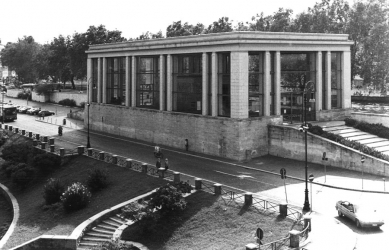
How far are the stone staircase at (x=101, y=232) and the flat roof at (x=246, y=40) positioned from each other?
21.4m

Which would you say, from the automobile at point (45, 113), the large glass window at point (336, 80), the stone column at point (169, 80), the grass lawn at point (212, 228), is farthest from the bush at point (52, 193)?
the automobile at point (45, 113)

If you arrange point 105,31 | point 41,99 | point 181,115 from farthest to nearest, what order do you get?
point 41,99, point 105,31, point 181,115

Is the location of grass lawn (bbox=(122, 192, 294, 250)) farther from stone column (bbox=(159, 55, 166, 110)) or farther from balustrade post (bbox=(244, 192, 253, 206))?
stone column (bbox=(159, 55, 166, 110))

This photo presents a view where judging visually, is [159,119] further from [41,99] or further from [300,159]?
[41,99]

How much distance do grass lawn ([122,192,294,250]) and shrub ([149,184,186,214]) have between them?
57cm

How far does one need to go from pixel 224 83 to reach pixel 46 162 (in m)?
A: 20.9

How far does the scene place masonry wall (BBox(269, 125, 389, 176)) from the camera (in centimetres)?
3928

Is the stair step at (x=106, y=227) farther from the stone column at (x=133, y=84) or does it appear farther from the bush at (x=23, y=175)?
the stone column at (x=133, y=84)

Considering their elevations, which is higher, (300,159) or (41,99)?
(41,99)

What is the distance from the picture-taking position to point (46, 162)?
163ft

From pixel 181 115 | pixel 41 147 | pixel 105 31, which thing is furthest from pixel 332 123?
pixel 105 31

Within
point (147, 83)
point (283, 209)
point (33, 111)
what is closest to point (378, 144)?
point (283, 209)

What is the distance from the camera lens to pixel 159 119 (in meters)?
56.2

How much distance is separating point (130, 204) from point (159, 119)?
22.7 meters
